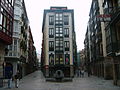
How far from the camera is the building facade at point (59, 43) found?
41938mm

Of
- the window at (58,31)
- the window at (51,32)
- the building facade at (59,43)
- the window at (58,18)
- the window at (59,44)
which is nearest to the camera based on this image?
the building facade at (59,43)

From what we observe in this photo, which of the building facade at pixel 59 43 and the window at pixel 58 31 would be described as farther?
the window at pixel 58 31

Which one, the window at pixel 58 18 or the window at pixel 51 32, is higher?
the window at pixel 58 18

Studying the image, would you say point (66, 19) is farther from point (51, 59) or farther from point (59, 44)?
point (51, 59)

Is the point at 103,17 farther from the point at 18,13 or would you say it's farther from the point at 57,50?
the point at 57,50

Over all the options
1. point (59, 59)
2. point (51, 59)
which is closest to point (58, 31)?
point (59, 59)

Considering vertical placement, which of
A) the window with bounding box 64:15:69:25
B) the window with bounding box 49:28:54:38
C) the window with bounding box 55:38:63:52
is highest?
the window with bounding box 64:15:69:25

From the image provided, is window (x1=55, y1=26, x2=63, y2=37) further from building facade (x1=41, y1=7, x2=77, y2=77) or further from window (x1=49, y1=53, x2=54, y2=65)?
window (x1=49, y1=53, x2=54, y2=65)

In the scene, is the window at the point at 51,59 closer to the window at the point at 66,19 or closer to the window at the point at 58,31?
the window at the point at 58,31

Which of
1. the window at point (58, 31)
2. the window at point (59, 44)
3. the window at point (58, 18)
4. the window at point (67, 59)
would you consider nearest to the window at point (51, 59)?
the window at point (59, 44)

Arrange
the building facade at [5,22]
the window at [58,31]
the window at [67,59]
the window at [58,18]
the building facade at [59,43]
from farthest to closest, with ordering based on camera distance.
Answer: the window at [58,18] → the window at [58,31] → the window at [67,59] → the building facade at [59,43] → the building facade at [5,22]

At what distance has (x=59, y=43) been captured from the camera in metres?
43.0

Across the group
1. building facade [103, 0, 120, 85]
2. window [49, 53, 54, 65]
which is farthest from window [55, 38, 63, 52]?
building facade [103, 0, 120, 85]

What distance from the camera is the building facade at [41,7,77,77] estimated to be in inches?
1651
